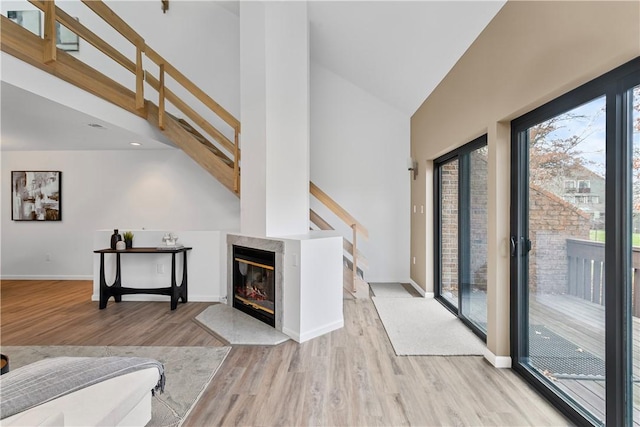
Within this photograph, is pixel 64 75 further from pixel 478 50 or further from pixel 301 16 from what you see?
pixel 478 50

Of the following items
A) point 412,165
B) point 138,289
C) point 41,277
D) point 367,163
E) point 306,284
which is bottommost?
point 41,277

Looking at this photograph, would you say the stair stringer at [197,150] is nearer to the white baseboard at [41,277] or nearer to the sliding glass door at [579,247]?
the sliding glass door at [579,247]

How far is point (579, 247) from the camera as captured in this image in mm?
1841

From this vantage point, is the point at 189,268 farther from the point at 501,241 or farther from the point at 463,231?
the point at 501,241

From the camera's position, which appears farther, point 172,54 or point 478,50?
point 172,54

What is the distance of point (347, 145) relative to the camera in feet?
17.2

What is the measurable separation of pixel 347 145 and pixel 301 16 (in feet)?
7.20

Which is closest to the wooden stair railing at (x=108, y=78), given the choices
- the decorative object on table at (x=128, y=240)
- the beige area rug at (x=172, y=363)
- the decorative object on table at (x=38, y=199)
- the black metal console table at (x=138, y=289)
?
the black metal console table at (x=138, y=289)

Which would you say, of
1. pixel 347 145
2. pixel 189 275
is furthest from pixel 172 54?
pixel 189 275

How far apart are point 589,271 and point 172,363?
301cm

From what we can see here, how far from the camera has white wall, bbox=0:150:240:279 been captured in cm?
535

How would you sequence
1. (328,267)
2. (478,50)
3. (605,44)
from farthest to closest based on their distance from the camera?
(328,267)
(478,50)
(605,44)

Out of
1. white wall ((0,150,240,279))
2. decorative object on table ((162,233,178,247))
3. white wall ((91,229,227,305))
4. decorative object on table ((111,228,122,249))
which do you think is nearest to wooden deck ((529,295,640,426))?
white wall ((91,229,227,305))

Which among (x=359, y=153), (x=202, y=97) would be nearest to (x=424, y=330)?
(x=359, y=153)
